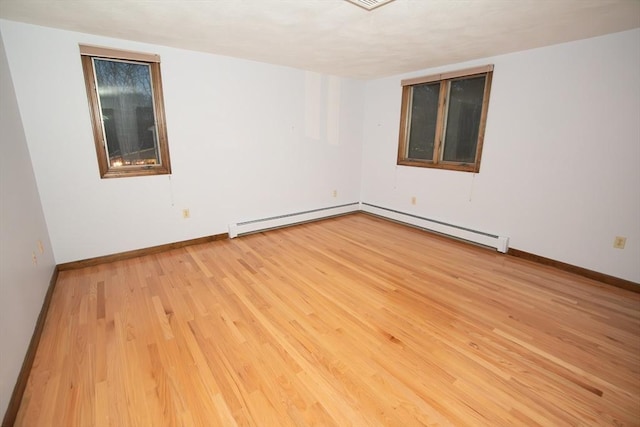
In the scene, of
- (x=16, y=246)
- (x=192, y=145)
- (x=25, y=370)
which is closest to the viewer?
(x=25, y=370)

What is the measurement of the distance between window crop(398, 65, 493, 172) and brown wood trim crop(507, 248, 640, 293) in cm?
115

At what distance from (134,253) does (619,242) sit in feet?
16.4

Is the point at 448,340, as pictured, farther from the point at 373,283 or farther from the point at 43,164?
the point at 43,164

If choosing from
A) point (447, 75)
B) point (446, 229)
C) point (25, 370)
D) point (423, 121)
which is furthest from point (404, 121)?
point (25, 370)

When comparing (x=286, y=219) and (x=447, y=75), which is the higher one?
(x=447, y=75)

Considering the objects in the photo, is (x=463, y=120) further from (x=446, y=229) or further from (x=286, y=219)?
(x=286, y=219)

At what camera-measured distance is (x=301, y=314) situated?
2244 mm

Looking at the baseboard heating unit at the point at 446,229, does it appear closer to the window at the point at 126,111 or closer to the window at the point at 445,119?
the window at the point at 445,119

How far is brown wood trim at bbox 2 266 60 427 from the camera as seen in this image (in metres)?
1.34

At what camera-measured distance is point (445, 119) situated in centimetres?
395

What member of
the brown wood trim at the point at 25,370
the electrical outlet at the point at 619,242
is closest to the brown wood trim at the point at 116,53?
the brown wood trim at the point at 25,370

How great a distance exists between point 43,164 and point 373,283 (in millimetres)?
3305

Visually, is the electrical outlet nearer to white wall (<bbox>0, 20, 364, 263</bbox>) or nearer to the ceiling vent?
the ceiling vent

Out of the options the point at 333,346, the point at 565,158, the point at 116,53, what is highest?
the point at 116,53
